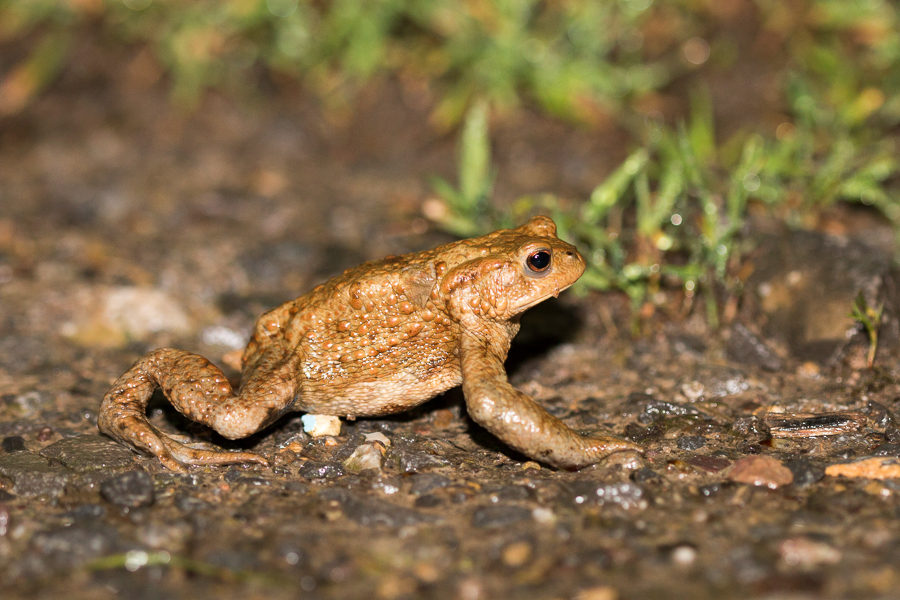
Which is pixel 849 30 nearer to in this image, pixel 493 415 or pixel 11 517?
pixel 493 415

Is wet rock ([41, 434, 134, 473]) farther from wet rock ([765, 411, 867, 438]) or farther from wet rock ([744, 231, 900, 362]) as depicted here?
wet rock ([744, 231, 900, 362])

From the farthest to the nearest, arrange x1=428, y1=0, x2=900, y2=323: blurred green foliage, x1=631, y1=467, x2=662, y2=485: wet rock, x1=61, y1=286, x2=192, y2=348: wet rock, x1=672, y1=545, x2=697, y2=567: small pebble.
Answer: x1=61, y1=286, x2=192, y2=348: wet rock → x1=428, y1=0, x2=900, y2=323: blurred green foliage → x1=631, y1=467, x2=662, y2=485: wet rock → x1=672, y1=545, x2=697, y2=567: small pebble

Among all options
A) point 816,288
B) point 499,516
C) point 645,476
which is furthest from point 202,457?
point 816,288

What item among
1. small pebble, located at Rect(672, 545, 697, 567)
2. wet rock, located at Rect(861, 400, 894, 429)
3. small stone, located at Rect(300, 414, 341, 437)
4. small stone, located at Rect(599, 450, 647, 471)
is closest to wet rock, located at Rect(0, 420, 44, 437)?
small stone, located at Rect(300, 414, 341, 437)

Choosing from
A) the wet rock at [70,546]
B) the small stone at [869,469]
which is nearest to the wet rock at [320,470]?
the wet rock at [70,546]

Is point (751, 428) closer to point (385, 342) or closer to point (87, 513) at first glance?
point (385, 342)

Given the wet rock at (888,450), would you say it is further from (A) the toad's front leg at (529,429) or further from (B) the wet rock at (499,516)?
(B) the wet rock at (499,516)
